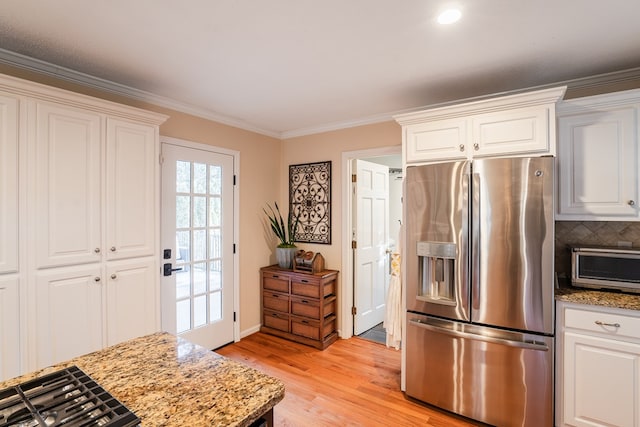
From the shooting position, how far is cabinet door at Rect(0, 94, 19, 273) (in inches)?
67.0

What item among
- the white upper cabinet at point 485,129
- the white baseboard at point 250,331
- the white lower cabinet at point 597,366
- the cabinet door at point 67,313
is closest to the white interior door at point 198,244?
the white baseboard at point 250,331

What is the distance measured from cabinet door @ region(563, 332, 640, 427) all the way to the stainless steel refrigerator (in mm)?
138

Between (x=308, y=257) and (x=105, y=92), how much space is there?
239cm

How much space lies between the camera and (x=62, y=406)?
2.67 feet

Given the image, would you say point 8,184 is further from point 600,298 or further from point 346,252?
point 600,298

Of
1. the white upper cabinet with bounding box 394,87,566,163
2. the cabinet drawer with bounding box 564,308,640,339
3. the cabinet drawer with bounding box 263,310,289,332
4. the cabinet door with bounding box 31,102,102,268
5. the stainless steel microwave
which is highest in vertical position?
the white upper cabinet with bounding box 394,87,566,163

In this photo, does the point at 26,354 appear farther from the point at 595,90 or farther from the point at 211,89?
the point at 595,90

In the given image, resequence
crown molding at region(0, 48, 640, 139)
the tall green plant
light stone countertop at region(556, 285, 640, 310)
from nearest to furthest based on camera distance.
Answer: light stone countertop at region(556, 285, 640, 310) → crown molding at region(0, 48, 640, 139) → the tall green plant

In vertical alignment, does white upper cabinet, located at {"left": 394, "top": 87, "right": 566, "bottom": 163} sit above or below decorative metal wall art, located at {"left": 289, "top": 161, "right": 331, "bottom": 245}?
above

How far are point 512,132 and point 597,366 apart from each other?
4.97 feet

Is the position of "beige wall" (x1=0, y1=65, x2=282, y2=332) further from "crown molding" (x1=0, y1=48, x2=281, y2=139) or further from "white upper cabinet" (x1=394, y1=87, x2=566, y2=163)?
"white upper cabinet" (x1=394, y1=87, x2=566, y2=163)

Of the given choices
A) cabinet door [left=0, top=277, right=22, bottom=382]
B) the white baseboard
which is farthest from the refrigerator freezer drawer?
cabinet door [left=0, top=277, right=22, bottom=382]

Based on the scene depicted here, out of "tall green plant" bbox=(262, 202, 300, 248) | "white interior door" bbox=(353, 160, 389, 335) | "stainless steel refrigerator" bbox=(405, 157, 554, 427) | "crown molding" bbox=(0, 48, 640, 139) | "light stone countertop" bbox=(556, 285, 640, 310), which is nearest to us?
"light stone countertop" bbox=(556, 285, 640, 310)

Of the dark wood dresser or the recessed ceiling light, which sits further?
the dark wood dresser
